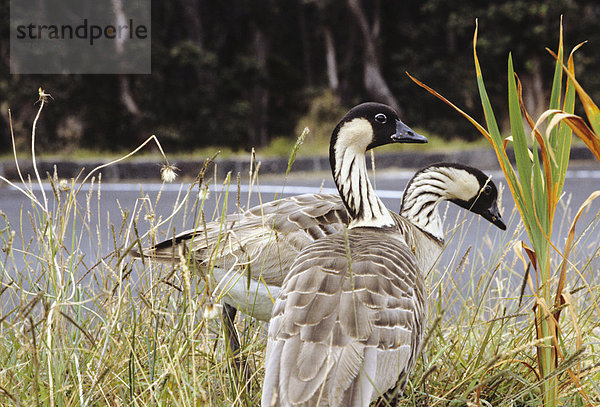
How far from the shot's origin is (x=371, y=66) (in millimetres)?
13156

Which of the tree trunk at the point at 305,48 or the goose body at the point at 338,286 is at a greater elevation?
the tree trunk at the point at 305,48

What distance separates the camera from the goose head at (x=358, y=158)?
2705 mm

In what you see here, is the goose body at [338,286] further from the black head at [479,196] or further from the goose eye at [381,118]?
the black head at [479,196]

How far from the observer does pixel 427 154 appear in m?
10.5

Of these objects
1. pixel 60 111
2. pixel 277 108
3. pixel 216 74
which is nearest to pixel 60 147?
pixel 60 111

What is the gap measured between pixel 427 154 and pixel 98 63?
5471mm

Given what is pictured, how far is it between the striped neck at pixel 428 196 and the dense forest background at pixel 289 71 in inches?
359

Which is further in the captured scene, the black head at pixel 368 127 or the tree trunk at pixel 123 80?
the tree trunk at pixel 123 80

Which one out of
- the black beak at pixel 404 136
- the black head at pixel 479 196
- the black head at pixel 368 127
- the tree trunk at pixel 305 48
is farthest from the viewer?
the tree trunk at pixel 305 48

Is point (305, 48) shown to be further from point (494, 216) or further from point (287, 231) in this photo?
point (287, 231)

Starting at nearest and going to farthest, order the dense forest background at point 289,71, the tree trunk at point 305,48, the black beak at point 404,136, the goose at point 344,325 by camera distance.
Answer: the goose at point 344,325 < the black beak at point 404,136 < the dense forest background at point 289,71 < the tree trunk at point 305,48

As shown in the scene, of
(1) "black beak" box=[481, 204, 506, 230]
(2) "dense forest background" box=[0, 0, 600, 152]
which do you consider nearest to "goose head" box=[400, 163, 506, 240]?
(1) "black beak" box=[481, 204, 506, 230]

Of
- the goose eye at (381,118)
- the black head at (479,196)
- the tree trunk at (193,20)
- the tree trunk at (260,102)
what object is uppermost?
the tree trunk at (193,20)

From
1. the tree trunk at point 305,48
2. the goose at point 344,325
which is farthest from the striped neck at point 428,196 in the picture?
the tree trunk at point 305,48
